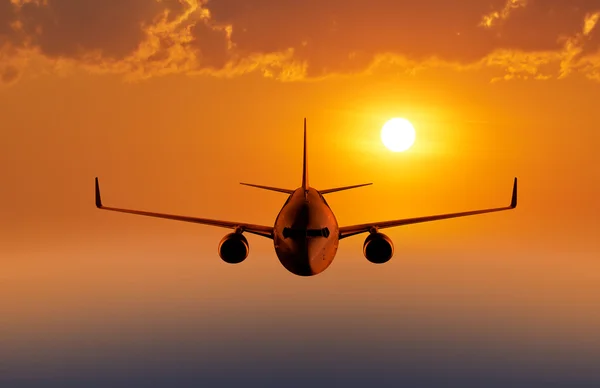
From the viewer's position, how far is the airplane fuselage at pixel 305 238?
28688 millimetres

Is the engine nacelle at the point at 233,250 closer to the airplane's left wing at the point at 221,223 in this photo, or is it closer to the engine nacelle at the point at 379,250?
the airplane's left wing at the point at 221,223

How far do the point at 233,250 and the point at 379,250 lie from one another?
10760 mm

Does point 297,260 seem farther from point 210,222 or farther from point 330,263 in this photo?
point 210,222

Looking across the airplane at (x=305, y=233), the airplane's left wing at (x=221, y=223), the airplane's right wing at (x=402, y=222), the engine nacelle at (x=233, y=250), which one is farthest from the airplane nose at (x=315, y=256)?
the airplane's left wing at (x=221, y=223)

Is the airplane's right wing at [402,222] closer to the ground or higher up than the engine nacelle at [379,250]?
higher up

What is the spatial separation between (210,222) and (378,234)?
1358 centimetres

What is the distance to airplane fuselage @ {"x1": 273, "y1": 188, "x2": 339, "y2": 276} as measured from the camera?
28.7 m

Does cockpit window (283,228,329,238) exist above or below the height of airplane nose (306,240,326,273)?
above

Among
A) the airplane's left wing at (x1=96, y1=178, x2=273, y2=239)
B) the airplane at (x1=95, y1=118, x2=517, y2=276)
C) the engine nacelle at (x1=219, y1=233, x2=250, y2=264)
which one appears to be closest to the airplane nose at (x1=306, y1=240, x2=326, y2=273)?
the airplane at (x1=95, y1=118, x2=517, y2=276)

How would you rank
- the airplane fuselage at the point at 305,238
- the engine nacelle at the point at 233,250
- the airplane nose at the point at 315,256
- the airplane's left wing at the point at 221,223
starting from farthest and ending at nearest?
the airplane's left wing at the point at 221,223 → the engine nacelle at the point at 233,250 → the airplane fuselage at the point at 305,238 → the airplane nose at the point at 315,256

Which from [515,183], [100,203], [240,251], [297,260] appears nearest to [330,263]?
[297,260]

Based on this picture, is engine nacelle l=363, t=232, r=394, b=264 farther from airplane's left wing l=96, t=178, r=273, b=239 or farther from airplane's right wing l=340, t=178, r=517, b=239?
airplane's left wing l=96, t=178, r=273, b=239

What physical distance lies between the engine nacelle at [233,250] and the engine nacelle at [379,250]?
9.01 metres

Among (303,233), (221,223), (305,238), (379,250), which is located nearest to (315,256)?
(305,238)
